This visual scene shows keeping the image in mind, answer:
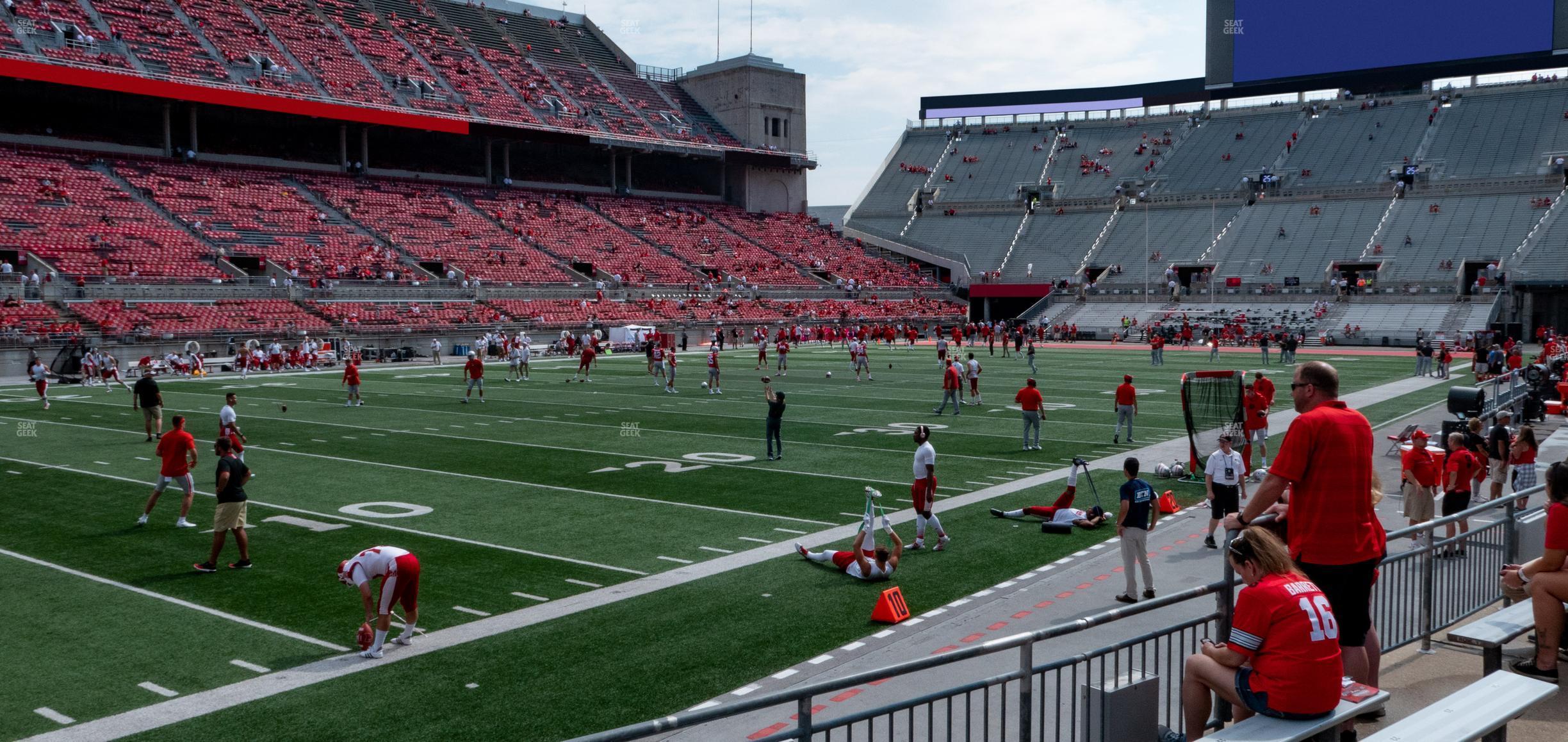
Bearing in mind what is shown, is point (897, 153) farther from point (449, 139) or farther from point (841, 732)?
point (841, 732)

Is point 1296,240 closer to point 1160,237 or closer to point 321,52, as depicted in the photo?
point 1160,237

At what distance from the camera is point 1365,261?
213 feet

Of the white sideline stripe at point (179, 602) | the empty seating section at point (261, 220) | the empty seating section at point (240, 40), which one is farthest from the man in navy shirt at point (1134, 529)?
the empty seating section at point (240, 40)

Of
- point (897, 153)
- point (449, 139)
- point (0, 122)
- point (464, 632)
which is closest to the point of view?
point (464, 632)

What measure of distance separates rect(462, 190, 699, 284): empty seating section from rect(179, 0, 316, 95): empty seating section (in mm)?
11153

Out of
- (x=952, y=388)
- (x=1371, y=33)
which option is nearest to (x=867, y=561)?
(x=952, y=388)

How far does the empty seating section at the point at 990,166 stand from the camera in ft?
282

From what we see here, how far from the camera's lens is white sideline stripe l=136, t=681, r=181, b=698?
8.06m

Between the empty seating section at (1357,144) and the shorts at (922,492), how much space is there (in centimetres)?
6913

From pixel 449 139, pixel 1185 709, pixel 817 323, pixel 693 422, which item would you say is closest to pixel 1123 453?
pixel 693 422

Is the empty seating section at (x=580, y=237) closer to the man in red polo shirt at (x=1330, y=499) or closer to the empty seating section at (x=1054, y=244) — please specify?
the empty seating section at (x=1054, y=244)

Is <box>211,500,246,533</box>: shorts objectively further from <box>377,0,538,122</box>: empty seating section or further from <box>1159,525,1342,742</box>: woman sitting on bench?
<box>377,0,538,122</box>: empty seating section

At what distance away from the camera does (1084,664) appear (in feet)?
26.8

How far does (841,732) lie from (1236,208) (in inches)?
2925
